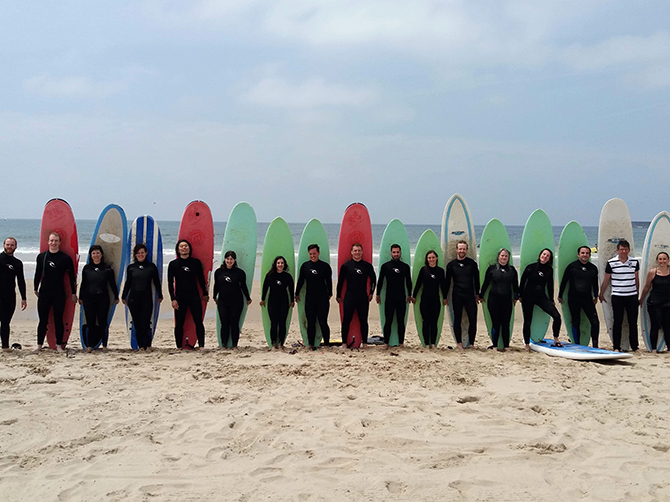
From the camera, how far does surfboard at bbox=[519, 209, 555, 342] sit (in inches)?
235

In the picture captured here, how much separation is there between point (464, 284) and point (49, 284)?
174 inches

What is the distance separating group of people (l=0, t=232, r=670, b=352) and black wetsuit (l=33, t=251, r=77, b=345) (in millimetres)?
16

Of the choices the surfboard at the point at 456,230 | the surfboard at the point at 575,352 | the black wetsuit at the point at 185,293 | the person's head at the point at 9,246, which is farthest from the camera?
the surfboard at the point at 456,230

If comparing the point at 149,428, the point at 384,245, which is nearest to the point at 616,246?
the point at 384,245

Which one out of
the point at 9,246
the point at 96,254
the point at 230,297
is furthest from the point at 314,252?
the point at 9,246

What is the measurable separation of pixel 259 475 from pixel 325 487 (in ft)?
1.21

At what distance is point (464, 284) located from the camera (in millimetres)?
5570

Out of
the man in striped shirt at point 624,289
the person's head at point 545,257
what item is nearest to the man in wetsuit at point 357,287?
the person's head at point 545,257

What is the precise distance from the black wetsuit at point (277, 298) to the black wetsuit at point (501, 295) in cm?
223

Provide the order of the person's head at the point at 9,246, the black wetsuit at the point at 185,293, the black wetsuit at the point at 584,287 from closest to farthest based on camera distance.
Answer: the person's head at the point at 9,246 < the black wetsuit at the point at 185,293 < the black wetsuit at the point at 584,287

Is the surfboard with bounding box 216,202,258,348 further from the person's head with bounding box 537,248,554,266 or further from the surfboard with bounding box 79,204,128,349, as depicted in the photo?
the person's head with bounding box 537,248,554,266

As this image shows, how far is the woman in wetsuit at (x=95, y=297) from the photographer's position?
520cm

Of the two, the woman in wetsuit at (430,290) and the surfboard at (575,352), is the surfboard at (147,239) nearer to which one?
the woman in wetsuit at (430,290)

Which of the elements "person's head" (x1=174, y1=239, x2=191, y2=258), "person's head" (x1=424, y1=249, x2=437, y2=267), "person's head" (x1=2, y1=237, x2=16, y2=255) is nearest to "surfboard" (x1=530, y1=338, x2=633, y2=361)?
"person's head" (x1=424, y1=249, x2=437, y2=267)
